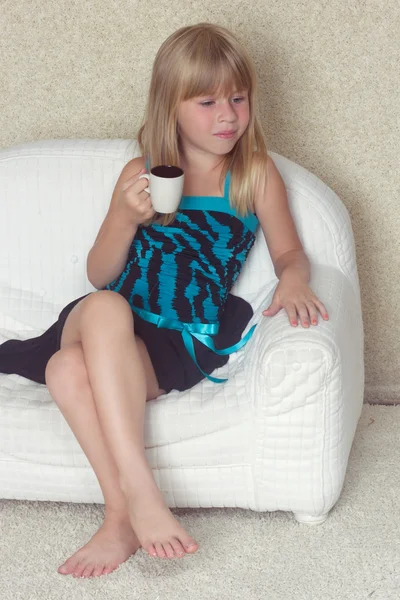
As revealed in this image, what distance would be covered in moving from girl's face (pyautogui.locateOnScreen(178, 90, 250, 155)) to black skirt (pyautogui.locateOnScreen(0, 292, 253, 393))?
0.38 meters

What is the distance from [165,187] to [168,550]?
0.66 meters

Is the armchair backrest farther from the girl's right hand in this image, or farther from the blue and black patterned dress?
the girl's right hand

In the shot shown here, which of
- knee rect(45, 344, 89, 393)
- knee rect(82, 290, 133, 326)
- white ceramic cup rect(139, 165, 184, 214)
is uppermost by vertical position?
white ceramic cup rect(139, 165, 184, 214)

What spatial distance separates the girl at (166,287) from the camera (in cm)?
165

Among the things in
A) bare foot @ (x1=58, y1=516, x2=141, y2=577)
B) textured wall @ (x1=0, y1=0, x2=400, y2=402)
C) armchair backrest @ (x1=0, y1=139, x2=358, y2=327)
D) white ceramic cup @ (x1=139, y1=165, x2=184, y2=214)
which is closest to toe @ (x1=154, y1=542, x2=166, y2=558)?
bare foot @ (x1=58, y1=516, x2=141, y2=577)

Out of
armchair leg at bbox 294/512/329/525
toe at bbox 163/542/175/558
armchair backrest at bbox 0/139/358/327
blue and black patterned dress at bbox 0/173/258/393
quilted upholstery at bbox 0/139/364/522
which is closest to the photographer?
toe at bbox 163/542/175/558

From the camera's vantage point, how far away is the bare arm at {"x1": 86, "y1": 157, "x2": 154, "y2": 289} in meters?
1.73

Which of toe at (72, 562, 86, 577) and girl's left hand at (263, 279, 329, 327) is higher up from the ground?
girl's left hand at (263, 279, 329, 327)

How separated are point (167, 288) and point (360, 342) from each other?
1.54 ft

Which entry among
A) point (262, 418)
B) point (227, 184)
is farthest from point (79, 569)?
point (227, 184)

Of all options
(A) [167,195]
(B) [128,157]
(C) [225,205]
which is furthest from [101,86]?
(A) [167,195]

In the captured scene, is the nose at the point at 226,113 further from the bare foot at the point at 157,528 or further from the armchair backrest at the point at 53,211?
the bare foot at the point at 157,528

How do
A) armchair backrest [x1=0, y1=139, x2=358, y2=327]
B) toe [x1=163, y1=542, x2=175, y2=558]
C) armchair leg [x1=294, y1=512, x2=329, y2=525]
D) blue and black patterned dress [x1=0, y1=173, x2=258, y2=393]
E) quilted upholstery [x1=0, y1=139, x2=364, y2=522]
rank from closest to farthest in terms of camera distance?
toe [x1=163, y1=542, x2=175, y2=558]
quilted upholstery [x1=0, y1=139, x2=364, y2=522]
armchair leg [x1=294, y1=512, x2=329, y2=525]
blue and black patterned dress [x1=0, y1=173, x2=258, y2=393]
armchair backrest [x1=0, y1=139, x2=358, y2=327]

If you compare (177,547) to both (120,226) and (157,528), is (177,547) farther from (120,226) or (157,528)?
(120,226)
